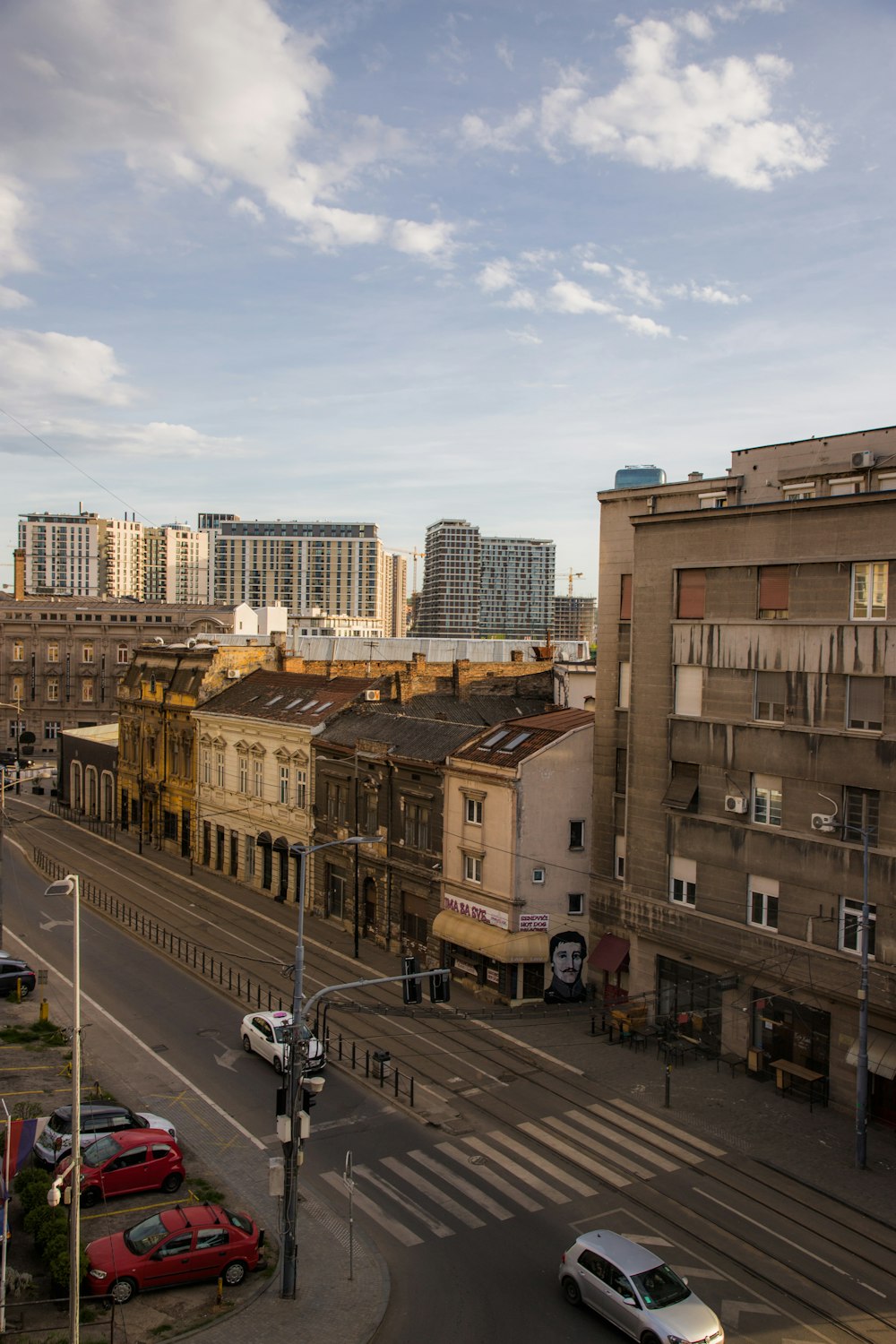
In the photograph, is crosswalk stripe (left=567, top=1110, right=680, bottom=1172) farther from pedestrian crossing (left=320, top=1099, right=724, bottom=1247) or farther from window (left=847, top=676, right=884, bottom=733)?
window (left=847, top=676, right=884, bottom=733)

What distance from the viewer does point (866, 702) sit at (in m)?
30.3

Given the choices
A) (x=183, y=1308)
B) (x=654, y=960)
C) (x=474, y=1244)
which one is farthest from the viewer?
A: (x=654, y=960)

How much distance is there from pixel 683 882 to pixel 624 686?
825 centimetres

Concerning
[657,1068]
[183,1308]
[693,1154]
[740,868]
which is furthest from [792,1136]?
[183,1308]

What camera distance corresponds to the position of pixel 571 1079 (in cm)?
3209

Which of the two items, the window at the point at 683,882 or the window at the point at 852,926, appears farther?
the window at the point at 683,882

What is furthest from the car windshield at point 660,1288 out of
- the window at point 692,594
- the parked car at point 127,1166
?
the window at point 692,594

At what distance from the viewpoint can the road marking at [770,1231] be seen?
2216 centimetres

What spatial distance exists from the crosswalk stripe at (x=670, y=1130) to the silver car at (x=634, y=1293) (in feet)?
25.7

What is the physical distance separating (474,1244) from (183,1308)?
6.17 meters

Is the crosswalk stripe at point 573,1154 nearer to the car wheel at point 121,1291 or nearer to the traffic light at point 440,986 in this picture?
the traffic light at point 440,986

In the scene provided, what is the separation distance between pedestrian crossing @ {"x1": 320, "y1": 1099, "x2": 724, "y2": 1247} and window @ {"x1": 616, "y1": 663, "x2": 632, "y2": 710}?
15.5m

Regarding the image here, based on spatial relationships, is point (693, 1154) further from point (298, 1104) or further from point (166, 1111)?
point (166, 1111)

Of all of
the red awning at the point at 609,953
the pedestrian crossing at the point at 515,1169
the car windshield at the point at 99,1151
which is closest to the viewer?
the pedestrian crossing at the point at 515,1169
